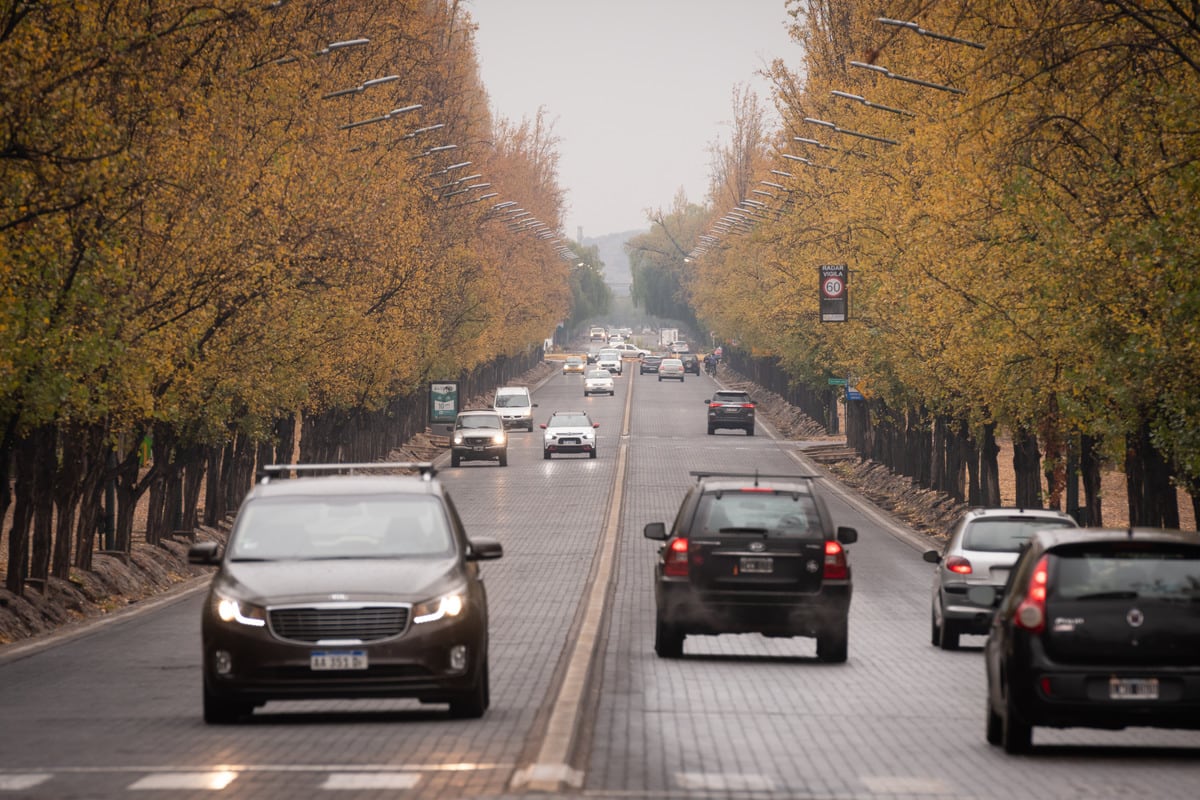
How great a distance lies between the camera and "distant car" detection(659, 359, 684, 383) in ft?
450

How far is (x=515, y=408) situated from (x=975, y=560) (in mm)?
66187

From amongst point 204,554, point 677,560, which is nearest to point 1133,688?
point 204,554

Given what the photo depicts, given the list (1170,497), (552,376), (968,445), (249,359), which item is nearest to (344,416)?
(968,445)

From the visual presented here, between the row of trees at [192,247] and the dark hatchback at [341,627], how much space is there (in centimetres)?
592

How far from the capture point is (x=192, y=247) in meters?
29.8

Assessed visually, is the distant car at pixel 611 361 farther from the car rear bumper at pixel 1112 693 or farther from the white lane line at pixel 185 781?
the white lane line at pixel 185 781

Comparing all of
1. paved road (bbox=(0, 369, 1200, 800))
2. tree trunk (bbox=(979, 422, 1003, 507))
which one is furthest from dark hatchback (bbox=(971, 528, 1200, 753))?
tree trunk (bbox=(979, 422, 1003, 507))

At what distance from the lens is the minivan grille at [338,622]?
13.8 m

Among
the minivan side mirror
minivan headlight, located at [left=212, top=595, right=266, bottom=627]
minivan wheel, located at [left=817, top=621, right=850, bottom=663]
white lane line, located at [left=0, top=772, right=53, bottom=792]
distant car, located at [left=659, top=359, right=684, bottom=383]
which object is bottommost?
minivan wheel, located at [left=817, top=621, right=850, bottom=663]

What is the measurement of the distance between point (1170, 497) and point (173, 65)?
17.7 m

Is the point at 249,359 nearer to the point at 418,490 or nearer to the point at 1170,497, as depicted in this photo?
the point at 1170,497

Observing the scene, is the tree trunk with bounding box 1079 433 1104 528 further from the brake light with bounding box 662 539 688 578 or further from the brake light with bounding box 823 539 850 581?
the brake light with bounding box 662 539 688 578

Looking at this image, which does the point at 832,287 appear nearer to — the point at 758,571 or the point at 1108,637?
the point at 758,571

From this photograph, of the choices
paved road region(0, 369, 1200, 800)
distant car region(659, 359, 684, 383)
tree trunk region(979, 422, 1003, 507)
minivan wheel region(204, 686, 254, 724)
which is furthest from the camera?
distant car region(659, 359, 684, 383)
